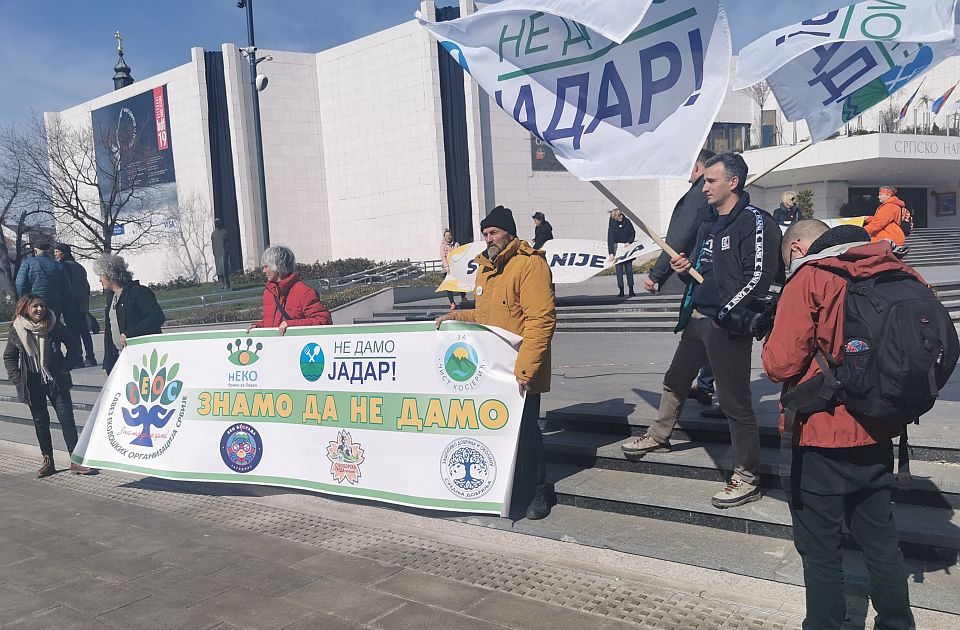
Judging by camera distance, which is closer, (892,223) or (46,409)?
(46,409)

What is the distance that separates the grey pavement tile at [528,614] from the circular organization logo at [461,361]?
1.45m

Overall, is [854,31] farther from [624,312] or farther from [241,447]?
[624,312]

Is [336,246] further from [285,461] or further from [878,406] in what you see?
[878,406]

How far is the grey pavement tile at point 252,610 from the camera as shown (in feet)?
12.5

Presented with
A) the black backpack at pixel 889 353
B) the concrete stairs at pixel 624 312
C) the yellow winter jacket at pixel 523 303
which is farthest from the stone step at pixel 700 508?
the concrete stairs at pixel 624 312

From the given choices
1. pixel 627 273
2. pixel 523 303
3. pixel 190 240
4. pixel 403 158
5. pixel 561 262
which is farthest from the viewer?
pixel 190 240

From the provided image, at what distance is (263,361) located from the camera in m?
5.84

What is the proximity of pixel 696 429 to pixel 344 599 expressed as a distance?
2820 millimetres

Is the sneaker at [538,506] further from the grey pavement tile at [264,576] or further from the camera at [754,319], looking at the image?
the camera at [754,319]

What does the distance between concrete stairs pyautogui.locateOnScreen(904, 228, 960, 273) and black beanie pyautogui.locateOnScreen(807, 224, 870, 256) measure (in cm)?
1867

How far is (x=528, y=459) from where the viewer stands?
16.0ft

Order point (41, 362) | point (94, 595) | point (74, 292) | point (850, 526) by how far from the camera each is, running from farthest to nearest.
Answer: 1. point (74, 292)
2. point (41, 362)
3. point (94, 595)
4. point (850, 526)

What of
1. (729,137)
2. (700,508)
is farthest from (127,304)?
(729,137)

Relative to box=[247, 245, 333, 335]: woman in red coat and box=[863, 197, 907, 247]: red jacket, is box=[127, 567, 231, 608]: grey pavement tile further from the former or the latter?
box=[863, 197, 907, 247]: red jacket
